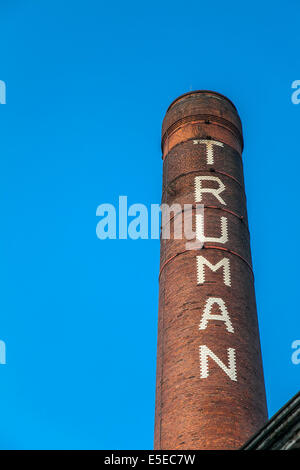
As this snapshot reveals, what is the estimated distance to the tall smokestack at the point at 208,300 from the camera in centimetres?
1274

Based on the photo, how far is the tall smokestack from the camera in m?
12.7

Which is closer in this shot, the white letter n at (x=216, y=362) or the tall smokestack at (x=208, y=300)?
the tall smokestack at (x=208, y=300)

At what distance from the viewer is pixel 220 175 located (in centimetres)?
1717

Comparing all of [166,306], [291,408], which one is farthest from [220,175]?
[291,408]

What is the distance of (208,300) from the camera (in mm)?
14352

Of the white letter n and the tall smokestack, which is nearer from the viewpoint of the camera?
the tall smokestack

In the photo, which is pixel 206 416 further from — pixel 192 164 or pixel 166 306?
pixel 192 164

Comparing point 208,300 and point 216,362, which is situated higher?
point 208,300

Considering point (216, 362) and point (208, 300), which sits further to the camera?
point (208, 300)
